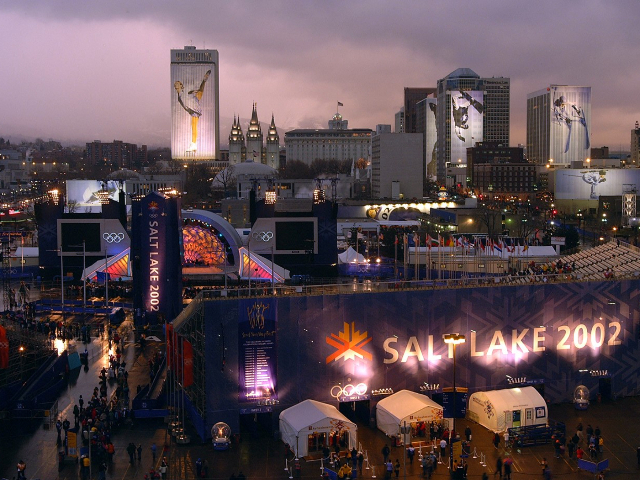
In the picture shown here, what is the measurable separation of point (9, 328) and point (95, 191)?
5547 centimetres

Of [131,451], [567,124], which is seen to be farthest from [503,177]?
[131,451]

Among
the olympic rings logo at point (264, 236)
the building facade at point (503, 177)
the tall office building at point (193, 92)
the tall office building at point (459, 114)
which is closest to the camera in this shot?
the olympic rings logo at point (264, 236)

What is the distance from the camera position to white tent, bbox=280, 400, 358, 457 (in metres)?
19.2

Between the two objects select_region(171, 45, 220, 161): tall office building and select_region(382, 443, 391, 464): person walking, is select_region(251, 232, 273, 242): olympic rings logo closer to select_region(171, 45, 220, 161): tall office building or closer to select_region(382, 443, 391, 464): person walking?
select_region(382, 443, 391, 464): person walking

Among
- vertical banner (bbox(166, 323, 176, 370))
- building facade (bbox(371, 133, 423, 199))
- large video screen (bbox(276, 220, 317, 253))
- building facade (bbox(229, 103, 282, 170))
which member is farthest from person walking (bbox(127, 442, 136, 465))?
building facade (bbox(229, 103, 282, 170))

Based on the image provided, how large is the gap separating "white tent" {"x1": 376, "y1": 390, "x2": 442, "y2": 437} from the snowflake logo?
4.62 feet

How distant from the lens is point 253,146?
593ft

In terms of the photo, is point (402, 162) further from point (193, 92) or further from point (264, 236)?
point (264, 236)

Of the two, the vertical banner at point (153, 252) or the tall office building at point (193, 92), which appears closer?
the vertical banner at point (153, 252)

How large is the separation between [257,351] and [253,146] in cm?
16226

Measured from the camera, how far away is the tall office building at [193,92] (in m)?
156

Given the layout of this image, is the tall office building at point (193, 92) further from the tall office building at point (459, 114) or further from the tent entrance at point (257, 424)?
the tent entrance at point (257, 424)

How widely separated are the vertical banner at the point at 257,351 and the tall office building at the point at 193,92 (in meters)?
140

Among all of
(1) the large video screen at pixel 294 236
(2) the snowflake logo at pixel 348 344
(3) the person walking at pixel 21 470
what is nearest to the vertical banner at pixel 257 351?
(2) the snowflake logo at pixel 348 344
